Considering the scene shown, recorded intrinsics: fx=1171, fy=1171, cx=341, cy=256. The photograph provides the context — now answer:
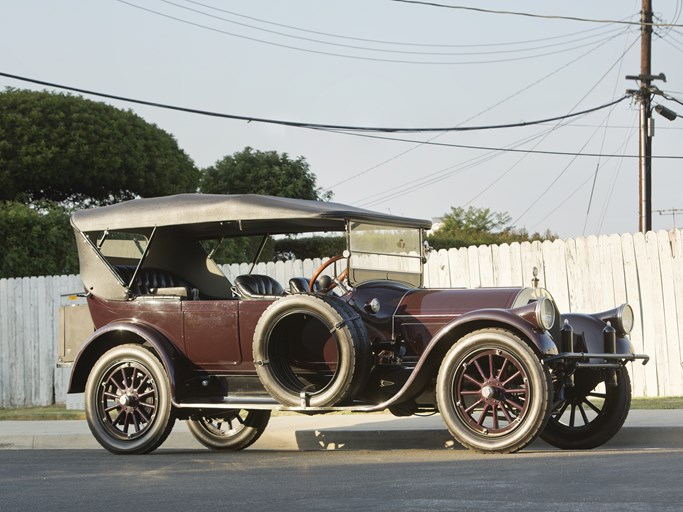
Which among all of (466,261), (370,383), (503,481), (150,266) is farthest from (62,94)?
(503,481)

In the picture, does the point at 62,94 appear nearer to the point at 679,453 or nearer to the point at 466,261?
the point at 466,261

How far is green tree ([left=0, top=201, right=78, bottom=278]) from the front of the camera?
19.8 m

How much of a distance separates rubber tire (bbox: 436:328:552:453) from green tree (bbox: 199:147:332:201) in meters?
18.1

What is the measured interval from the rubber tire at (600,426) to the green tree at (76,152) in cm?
2490

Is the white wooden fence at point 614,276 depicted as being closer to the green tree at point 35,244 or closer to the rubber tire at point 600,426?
the rubber tire at point 600,426

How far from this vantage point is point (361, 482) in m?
7.10

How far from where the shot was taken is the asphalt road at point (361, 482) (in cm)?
613

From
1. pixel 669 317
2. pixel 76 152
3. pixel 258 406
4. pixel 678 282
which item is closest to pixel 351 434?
pixel 258 406

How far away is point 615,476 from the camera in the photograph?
698 cm

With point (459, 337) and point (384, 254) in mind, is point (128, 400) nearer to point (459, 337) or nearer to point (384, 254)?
point (384, 254)

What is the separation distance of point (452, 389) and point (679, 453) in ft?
5.48

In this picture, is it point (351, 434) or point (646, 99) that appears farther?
point (646, 99)

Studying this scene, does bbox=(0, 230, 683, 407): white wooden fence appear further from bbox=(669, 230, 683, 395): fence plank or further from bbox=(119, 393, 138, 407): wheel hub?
bbox=(119, 393, 138, 407): wheel hub

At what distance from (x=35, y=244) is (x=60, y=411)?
4.42 metres
